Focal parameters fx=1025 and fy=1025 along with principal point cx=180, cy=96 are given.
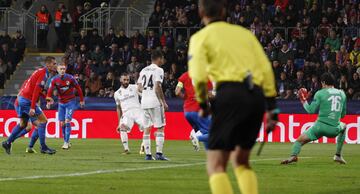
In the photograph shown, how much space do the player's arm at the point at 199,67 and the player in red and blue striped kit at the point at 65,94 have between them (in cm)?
1528

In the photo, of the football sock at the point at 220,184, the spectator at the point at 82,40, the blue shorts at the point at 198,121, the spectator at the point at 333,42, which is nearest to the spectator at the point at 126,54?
the spectator at the point at 82,40

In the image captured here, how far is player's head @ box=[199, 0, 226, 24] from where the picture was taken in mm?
9664

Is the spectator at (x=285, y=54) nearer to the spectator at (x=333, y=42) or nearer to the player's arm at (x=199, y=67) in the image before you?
the spectator at (x=333, y=42)

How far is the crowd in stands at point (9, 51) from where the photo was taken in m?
38.3

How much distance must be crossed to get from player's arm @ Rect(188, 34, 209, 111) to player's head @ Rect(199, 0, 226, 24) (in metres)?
0.29

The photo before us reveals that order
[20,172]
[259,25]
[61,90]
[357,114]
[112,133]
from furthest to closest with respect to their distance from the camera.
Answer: [259,25] < [112,133] < [357,114] < [61,90] < [20,172]

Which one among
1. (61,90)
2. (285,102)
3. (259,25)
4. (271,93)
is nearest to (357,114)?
(285,102)

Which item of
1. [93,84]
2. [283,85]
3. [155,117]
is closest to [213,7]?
[155,117]

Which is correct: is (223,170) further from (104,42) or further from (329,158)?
(104,42)

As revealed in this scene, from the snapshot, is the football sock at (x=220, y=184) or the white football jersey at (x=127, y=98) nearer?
the football sock at (x=220, y=184)

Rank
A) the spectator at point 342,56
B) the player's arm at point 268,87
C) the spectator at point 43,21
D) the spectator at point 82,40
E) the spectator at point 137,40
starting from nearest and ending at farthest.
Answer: the player's arm at point 268,87, the spectator at point 342,56, the spectator at point 137,40, the spectator at point 82,40, the spectator at point 43,21

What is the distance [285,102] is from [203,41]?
68.1 ft

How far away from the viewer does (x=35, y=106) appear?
21.9m

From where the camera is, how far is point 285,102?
98.7 feet
